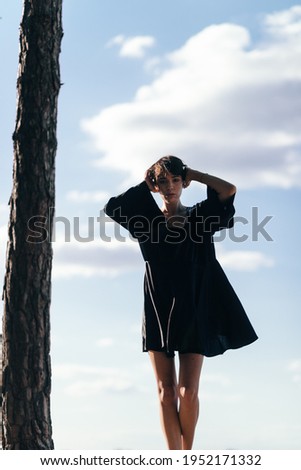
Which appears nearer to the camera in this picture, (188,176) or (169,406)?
(169,406)

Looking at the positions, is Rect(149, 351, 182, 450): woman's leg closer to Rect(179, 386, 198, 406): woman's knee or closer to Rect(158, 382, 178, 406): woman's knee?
Rect(158, 382, 178, 406): woman's knee

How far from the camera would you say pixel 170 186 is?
603cm

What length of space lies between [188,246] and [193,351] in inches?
38.2

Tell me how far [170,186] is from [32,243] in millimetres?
1359

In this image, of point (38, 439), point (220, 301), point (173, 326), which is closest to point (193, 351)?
point (173, 326)

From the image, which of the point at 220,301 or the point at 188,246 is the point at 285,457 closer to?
the point at 220,301

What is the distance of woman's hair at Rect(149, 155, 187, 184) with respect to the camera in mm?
6000

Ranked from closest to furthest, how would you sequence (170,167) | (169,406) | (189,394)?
(189,394) < (169,406) < (170,167)

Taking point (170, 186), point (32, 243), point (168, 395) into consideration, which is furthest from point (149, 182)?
point (168, 395)

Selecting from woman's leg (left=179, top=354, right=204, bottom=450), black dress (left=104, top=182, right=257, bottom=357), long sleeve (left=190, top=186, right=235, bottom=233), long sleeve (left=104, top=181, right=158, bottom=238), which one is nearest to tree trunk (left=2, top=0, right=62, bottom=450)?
long sleeve (left=104, top=181, right=158, bottom=238)

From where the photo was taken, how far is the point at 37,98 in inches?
238

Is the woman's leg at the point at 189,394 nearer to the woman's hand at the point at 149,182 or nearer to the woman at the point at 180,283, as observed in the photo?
the woman at the point at 180,283

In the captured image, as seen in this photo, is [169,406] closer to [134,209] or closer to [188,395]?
A: [188,395]

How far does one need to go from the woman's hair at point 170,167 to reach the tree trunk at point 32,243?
0.97m
